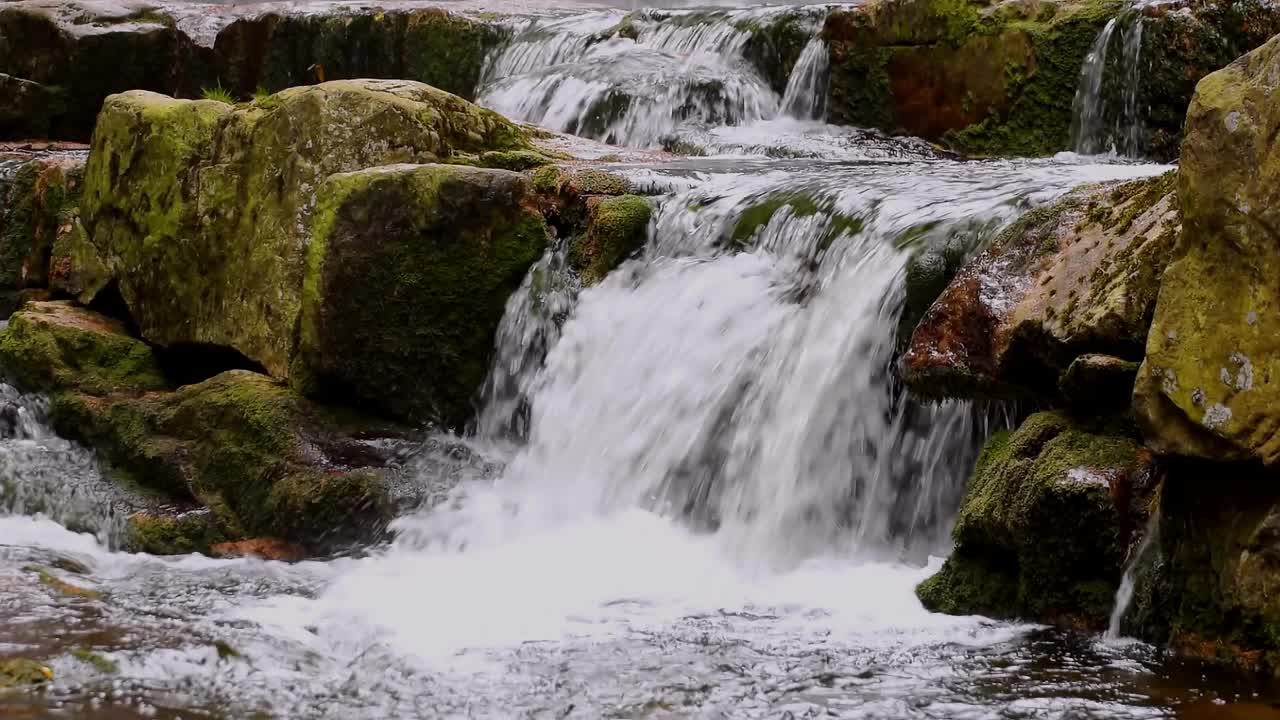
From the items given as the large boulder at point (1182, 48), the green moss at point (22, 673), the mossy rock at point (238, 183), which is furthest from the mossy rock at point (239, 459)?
the large boulder at point (1182, 48)

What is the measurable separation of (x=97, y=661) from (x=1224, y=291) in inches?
135

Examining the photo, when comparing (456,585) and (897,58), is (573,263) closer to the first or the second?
(456,585)

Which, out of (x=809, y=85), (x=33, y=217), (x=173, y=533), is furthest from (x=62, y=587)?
(x=809, y=85)

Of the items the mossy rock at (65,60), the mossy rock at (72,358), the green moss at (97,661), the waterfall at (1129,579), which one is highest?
the mossy rock at (65,60)

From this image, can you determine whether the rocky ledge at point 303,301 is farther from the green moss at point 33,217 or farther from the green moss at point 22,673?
the green moss at point 22,673

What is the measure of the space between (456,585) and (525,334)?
6.41 feet

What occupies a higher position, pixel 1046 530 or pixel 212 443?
pixel 1046 530

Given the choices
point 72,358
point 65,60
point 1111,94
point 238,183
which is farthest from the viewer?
point 65,60

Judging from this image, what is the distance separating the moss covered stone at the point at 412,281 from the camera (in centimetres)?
684

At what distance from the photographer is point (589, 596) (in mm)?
5055

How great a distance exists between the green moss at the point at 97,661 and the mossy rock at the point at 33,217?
20.5ft

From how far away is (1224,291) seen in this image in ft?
12.2

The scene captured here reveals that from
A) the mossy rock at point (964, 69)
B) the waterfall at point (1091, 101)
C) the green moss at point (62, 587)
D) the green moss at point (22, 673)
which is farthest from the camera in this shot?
the mossy rock at point (964, 69)

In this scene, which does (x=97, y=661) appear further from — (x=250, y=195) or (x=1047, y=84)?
(x=1047, y=84)
